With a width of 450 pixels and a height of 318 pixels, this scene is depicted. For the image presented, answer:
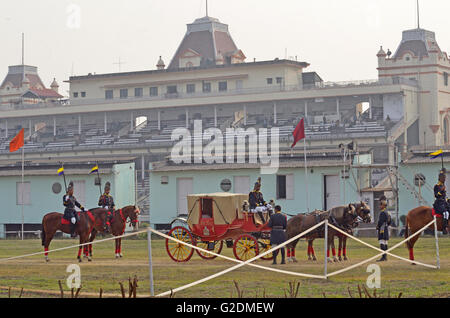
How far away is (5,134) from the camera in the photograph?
101875 millimetres

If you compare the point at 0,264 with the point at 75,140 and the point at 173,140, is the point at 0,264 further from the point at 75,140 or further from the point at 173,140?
the point at 75,140

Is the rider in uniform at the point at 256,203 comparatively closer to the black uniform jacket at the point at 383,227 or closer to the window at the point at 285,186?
the black uniform jacket at the point at 383,227

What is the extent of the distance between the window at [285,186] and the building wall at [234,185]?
0.69 ft

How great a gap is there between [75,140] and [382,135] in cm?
3305

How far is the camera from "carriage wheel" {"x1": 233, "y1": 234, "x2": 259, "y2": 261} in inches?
936

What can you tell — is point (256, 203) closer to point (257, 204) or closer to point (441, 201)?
point (257, 204)

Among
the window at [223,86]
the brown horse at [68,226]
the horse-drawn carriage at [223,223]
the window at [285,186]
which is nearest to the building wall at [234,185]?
the window at [285,186]

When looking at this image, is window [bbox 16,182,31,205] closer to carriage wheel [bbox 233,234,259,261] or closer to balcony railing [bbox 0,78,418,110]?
carriage wheel [bbox 233,234,259,261]

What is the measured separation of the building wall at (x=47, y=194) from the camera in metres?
50.3

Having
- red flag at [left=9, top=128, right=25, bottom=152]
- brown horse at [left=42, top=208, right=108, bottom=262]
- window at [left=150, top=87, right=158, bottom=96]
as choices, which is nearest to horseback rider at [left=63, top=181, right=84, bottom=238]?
brown horse at [left=42, top=208, right=108, bottom=262]

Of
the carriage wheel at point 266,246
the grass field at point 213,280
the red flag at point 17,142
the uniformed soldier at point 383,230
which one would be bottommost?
the grass field at point 213,280

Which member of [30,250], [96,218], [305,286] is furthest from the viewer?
[30,250]

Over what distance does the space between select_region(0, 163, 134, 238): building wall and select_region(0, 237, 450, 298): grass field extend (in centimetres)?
2148
